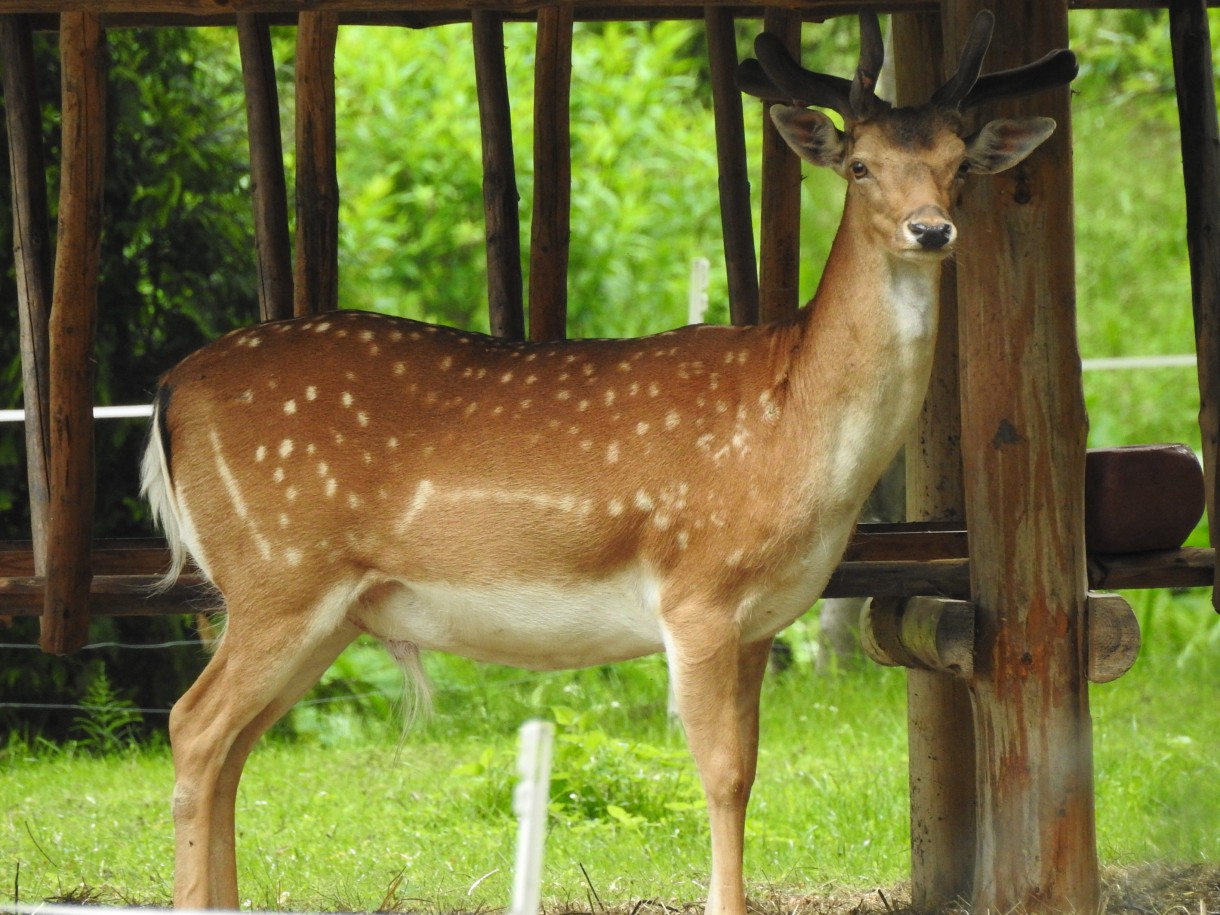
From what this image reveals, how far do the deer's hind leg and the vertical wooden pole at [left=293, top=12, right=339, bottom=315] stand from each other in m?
1.31

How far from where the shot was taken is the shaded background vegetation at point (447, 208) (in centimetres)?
915

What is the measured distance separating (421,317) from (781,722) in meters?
5.56

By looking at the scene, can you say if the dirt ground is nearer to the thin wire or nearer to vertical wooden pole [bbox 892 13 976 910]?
vertical wooden pole [bbox 892 13 976 910]

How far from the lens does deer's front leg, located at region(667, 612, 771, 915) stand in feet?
16.0

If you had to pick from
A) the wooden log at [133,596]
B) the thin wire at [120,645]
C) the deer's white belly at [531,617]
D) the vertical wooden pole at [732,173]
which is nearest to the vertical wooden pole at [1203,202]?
the vertical wooden pole at [732,173]

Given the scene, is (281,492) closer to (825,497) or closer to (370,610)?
(370,610)

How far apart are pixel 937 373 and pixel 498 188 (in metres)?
1.74

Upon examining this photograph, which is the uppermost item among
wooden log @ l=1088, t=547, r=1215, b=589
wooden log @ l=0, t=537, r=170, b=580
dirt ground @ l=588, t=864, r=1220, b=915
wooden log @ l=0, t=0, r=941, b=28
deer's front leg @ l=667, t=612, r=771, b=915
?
wooden log @ l=0, t=0, r=941, b=28

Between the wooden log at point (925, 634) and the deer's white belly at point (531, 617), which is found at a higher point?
the deer's white belly at point (531, 617)

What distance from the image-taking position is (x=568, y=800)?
746cm

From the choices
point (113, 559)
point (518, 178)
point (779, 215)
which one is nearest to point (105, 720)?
point (113, 559)

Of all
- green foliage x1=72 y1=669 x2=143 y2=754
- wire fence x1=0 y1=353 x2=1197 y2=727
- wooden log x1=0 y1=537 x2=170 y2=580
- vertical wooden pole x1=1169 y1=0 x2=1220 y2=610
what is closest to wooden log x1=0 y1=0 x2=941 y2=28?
vertical wooden pole x1=1169 y1=0 x2=1220 y2=610

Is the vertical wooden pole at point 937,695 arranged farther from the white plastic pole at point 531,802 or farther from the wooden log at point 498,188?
the white plastic pole at point 531,802

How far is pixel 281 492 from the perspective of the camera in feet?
16.9
